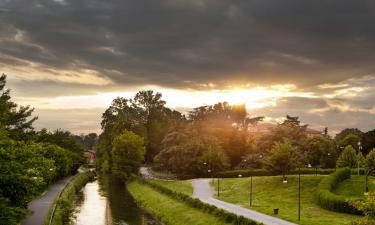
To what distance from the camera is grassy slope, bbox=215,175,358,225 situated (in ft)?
163

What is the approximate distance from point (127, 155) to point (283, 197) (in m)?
51.1

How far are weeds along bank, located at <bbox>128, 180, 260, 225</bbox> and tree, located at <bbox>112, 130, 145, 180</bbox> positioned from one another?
75.4 ft

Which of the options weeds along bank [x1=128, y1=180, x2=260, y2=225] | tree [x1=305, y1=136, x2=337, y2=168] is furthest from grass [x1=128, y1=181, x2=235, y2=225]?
tree [x1=305, y1=136, x2=337, y2=168]

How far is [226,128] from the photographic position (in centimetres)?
11706

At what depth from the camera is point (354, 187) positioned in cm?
6656

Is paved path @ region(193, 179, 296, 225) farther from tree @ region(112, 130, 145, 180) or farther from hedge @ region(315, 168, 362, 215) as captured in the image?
tree @ region(112, 130, 145, 180)

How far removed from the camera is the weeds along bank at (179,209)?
48.9 metres

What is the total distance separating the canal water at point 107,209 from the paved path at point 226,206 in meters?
9.14

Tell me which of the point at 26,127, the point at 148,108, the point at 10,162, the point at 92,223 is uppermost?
the point at 148,108

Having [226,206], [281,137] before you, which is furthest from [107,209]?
[281,137]

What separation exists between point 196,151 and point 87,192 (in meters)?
25.1

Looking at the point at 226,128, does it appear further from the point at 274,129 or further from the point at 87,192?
the point at 87,192

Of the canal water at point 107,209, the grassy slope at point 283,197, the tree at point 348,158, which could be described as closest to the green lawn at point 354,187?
the grassy slope at point 283,197

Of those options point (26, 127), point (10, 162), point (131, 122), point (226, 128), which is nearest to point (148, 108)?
point (131, 122)
